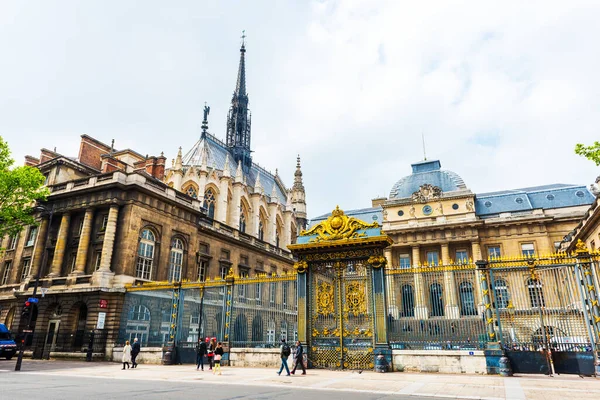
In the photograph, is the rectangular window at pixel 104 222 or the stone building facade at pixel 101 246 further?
the rectangular window at pixel 104 222

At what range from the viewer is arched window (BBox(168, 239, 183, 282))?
27.2 m

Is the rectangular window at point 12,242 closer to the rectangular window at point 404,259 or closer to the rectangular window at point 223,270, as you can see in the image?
the rectangular window at point 223,270

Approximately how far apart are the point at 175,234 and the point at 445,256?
23982 millimetres

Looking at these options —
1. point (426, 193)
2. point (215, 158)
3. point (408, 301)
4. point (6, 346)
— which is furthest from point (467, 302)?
point (215, 158)

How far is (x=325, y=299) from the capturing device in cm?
1512

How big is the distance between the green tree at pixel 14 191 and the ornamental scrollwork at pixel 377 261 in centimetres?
2183

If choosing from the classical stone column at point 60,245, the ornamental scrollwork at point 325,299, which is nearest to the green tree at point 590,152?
the ornamental scrollwork at point 325,299

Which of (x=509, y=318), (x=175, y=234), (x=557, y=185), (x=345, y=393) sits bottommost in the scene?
(x=345, y=393)

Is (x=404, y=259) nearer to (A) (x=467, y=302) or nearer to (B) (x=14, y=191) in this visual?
(A) (x=467, y=302)

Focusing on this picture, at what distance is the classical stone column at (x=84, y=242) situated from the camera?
24.0 m

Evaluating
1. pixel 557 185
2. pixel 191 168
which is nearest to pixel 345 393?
pixel 191 168

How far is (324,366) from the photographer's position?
14.6 meters

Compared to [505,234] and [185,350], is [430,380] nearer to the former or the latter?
[185,350]

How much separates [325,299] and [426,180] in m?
29.9
